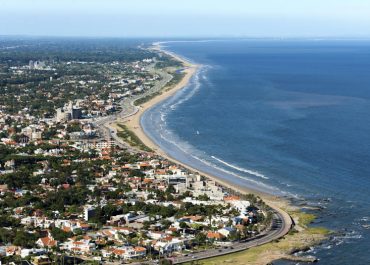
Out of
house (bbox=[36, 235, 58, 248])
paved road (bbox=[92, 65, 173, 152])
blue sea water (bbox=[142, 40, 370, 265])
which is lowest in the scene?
house (bbox=[36, 235, 58, 248])

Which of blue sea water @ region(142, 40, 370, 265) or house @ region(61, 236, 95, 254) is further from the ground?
blue sea water @ region(142, 40, 370, 265)

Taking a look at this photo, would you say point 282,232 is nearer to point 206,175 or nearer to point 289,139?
point 206,175

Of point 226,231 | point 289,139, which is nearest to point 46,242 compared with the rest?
point 226,231

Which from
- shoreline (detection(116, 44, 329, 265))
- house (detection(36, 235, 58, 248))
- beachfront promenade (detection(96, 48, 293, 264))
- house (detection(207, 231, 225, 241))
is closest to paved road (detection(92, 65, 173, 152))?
beachfront promenade (detection(96, 48, 293, 264))

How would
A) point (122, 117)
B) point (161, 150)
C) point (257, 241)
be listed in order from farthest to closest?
point (122, 117)
point (161, 150)
point (257, 241)

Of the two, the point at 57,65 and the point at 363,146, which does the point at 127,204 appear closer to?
the point at 363,146

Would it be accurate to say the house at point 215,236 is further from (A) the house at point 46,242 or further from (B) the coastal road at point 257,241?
(A) the house at point 46,242

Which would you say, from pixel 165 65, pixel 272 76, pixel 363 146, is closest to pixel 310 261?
pixel 363 146

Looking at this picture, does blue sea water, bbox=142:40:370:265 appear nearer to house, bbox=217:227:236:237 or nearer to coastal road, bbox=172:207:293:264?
coastal road, bbox=172:207:293:264

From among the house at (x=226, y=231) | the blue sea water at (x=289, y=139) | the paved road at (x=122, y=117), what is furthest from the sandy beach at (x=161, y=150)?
the house at (x=226, y=231)
